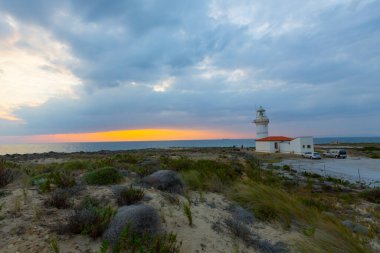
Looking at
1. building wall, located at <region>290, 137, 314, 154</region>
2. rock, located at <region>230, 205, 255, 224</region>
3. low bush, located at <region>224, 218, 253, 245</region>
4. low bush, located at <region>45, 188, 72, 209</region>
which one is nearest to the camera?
low bush, located at <region>224, 218, 253, 245</region>

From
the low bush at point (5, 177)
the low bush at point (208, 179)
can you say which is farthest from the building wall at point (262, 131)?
the low bush at point (5, 177)

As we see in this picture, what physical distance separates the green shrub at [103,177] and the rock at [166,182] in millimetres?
1054

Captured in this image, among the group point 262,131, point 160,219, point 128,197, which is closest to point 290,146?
point 262,131

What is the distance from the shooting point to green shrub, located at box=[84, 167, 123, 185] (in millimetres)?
7593

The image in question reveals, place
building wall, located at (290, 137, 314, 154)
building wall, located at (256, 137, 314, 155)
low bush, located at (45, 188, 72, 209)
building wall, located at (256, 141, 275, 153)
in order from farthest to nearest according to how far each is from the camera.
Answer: building wall, located at (256, 141, 275, 153), building wall, located at (256, 137, 314, 155), building wall, located at (290, 137, 314, 154), low bush, located at (45, 188, 72, 209)

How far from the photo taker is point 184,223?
5121mm

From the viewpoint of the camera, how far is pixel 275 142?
52062mm

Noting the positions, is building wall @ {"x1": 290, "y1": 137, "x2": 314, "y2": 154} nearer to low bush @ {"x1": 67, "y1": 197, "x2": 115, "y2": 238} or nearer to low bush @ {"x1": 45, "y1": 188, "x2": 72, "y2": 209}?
low bush @ {"x1": 45, "y1": 188, "x2": 72, "y2": 209}

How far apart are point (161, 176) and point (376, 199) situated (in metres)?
12.0

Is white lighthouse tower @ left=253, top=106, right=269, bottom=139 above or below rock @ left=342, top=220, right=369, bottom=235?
above

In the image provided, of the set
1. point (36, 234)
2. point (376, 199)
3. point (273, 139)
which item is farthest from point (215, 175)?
point (273, 139)

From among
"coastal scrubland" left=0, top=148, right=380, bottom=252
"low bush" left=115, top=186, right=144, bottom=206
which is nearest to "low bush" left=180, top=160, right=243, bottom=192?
"coastal scrubland" left=0, top=148, right=380, bottom=252

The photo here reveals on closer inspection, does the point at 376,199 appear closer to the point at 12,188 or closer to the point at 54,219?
the point at 54,219

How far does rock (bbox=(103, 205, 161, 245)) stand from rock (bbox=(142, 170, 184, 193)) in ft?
9.52
